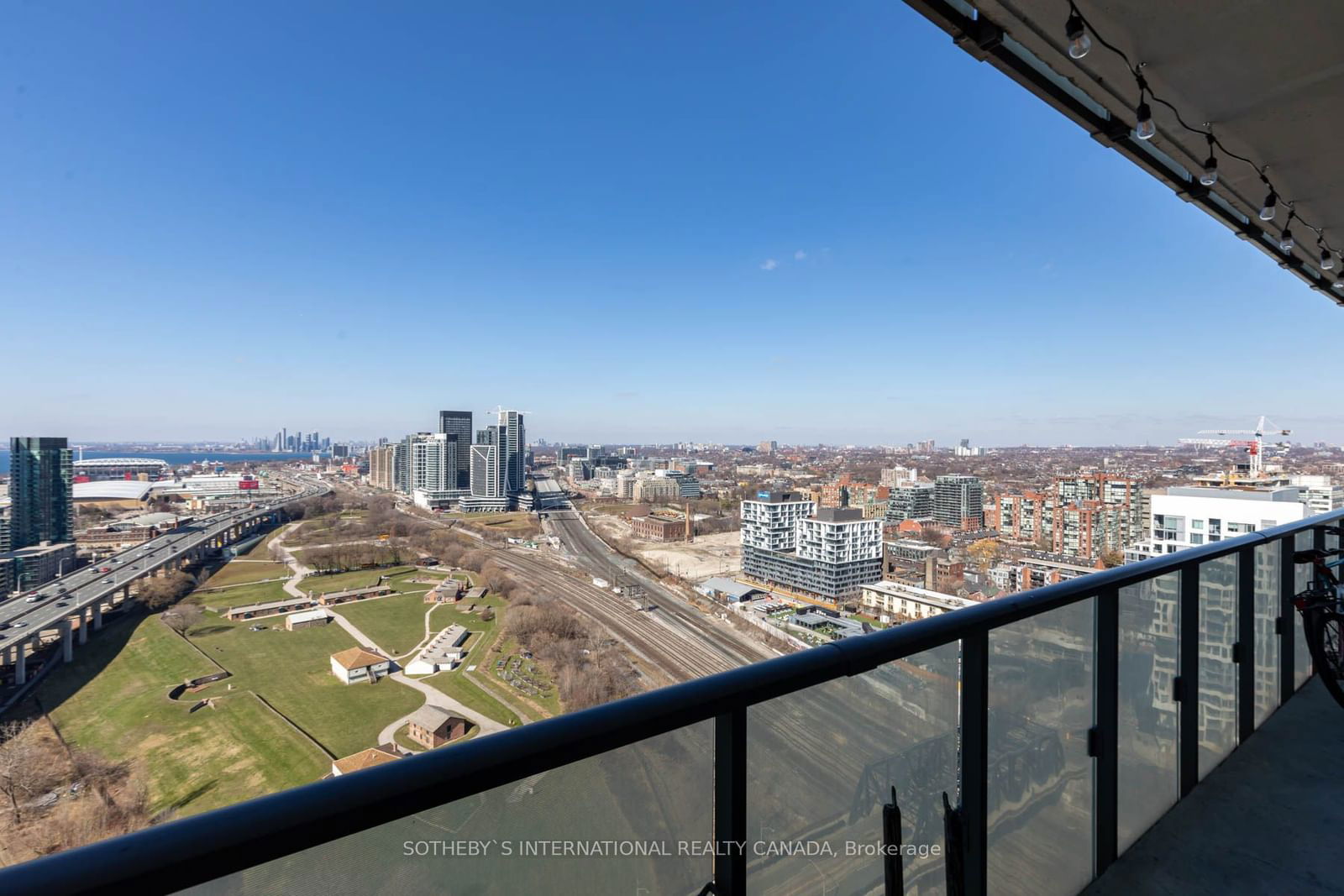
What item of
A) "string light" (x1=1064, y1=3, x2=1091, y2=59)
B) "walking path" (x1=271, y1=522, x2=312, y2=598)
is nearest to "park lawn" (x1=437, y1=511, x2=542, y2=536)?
"walking path" (x1=271, y1=522, x2=312, y2=598)

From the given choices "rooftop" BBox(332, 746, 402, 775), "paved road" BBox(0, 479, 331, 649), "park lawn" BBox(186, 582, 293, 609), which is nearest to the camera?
"rooftop" BBox(332, 746, 402, 775)

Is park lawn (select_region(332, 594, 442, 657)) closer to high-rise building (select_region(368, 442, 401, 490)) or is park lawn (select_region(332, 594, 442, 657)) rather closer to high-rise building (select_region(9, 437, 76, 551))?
high-rise building (select_region(9, 437, 76, 551))

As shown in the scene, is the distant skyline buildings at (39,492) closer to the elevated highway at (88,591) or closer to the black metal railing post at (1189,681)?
the elevated highway at (88,591)

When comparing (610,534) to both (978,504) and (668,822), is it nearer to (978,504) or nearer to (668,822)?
(978,504)

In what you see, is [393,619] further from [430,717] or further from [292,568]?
[430,717]

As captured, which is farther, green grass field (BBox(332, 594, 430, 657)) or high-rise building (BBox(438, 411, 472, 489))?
high-rise building (BBox(438, 411, 472, 489))

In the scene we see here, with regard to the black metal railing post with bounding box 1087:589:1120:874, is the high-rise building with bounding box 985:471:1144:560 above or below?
below

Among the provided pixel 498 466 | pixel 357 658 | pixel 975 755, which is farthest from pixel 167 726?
pixel 498 466
